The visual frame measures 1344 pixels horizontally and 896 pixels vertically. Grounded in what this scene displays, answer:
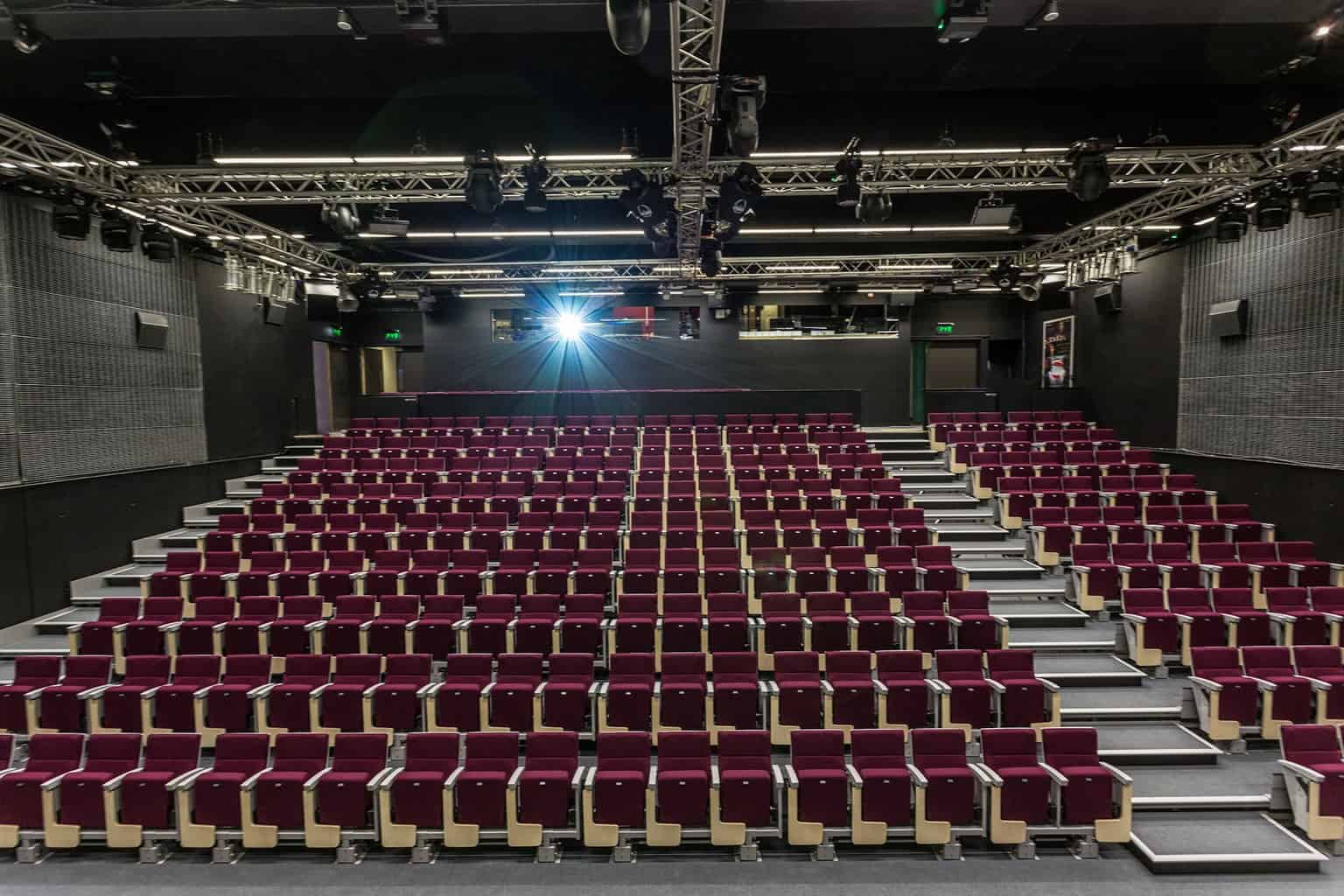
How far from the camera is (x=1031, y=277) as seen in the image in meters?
11.9

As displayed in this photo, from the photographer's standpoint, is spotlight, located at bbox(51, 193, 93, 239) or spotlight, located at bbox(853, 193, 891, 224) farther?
spotlight, located at bbox(853, 193, 891, 224)

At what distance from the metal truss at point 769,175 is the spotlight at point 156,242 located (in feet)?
1.22

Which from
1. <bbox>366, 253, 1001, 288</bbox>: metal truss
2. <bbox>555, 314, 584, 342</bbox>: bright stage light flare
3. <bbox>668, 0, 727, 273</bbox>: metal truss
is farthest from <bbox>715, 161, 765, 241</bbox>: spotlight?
<bbox>555, 314, 584, 342</bbox>: bright stage light flare

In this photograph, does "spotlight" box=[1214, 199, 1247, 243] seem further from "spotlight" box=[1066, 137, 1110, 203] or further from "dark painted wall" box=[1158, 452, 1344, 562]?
"dark painted wall" box=[1158, 452, 1344, 562]

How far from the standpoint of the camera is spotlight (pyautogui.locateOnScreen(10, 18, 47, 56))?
421 cm

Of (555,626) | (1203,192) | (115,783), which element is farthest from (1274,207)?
(115,783)

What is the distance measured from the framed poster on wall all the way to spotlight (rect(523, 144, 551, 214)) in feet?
35.3

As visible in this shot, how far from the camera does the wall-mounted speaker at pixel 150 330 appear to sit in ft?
27.6

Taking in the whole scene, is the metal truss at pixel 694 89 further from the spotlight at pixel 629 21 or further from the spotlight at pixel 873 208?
the spotlight at pixel 873 208

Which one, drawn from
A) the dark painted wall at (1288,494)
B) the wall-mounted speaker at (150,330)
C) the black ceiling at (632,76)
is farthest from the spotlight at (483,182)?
the dark painted wall at (1288,494)

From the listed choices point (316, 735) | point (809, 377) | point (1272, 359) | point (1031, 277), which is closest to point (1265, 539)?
point (1272, 359)

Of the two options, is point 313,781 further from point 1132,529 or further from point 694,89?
point 1132,529

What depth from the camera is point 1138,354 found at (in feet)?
35.1

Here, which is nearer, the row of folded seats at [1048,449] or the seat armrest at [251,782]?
the seat armrest at [251,782]
